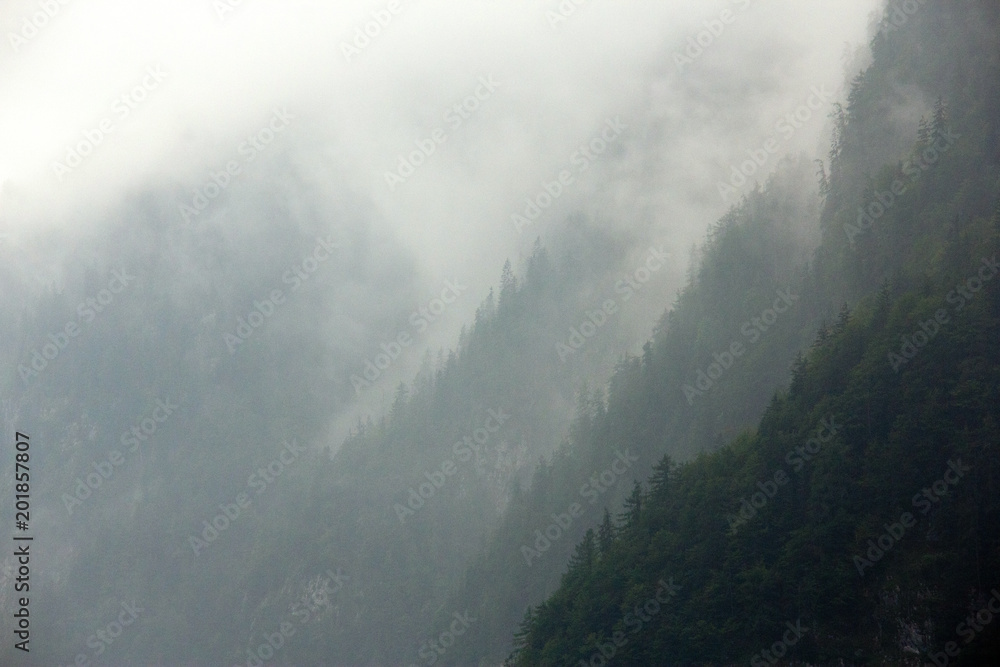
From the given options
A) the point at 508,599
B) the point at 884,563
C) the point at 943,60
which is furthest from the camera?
the point at 508,599

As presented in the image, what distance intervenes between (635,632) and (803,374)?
41.7 meters

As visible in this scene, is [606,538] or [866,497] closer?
[866,497]

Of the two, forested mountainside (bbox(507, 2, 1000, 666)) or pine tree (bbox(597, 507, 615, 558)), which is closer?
forested mountainside (bbox(507, 2, 1000, 666))

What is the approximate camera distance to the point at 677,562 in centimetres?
12694

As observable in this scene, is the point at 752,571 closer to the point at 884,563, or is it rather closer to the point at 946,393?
the point at 884,563

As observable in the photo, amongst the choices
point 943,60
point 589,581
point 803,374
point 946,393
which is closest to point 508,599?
point 589,581

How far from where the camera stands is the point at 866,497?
385ft

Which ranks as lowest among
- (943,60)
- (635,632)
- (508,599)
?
(508,599)

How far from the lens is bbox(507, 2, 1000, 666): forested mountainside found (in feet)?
355

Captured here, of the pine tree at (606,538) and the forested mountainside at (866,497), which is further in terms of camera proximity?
the pine tree at (606,538)

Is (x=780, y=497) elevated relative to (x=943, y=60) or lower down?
lower down

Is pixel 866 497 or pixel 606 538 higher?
pixel 606 538

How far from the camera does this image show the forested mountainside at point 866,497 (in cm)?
10806

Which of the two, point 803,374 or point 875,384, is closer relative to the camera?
point 875,384
